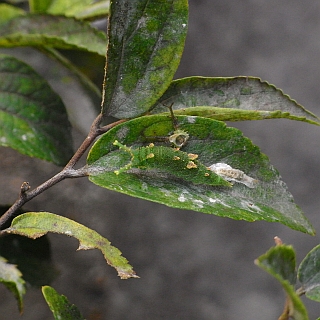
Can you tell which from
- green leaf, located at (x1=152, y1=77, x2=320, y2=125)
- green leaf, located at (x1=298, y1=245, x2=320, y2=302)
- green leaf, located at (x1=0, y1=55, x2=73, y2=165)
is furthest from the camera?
green leaf, located at (x1=0, y1=55, x2=73, y2=165)

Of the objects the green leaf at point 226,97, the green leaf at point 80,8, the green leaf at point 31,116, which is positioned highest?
the green leaf at point 80,8

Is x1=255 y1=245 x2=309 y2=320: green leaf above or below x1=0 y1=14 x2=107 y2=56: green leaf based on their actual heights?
below

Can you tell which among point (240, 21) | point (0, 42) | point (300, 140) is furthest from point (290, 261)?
point (240, 21)

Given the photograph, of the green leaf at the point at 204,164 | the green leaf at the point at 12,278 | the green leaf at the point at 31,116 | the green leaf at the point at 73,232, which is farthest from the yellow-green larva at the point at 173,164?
the green leaf at the point at 31,116

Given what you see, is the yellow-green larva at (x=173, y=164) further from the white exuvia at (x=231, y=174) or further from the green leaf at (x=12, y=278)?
the green leaf at (x=12, y=278)

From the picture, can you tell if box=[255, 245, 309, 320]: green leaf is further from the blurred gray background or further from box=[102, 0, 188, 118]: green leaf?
the blurred gray background

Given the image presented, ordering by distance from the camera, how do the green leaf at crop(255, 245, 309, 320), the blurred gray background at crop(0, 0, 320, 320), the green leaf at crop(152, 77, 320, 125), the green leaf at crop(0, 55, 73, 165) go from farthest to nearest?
the blurred gray background at crop(0, 0, 320, 320), the green leaf at crop(0, 55, 73, 165), the green leaf at crop(152, 77, 320, 125), the green leaf at crop(255, 245, 309, 320)

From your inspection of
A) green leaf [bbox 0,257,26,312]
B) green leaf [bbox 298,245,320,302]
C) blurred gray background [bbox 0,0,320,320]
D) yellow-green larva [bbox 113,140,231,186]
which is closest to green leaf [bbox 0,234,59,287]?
blurred gray background [bbox 0,0,320,320]
